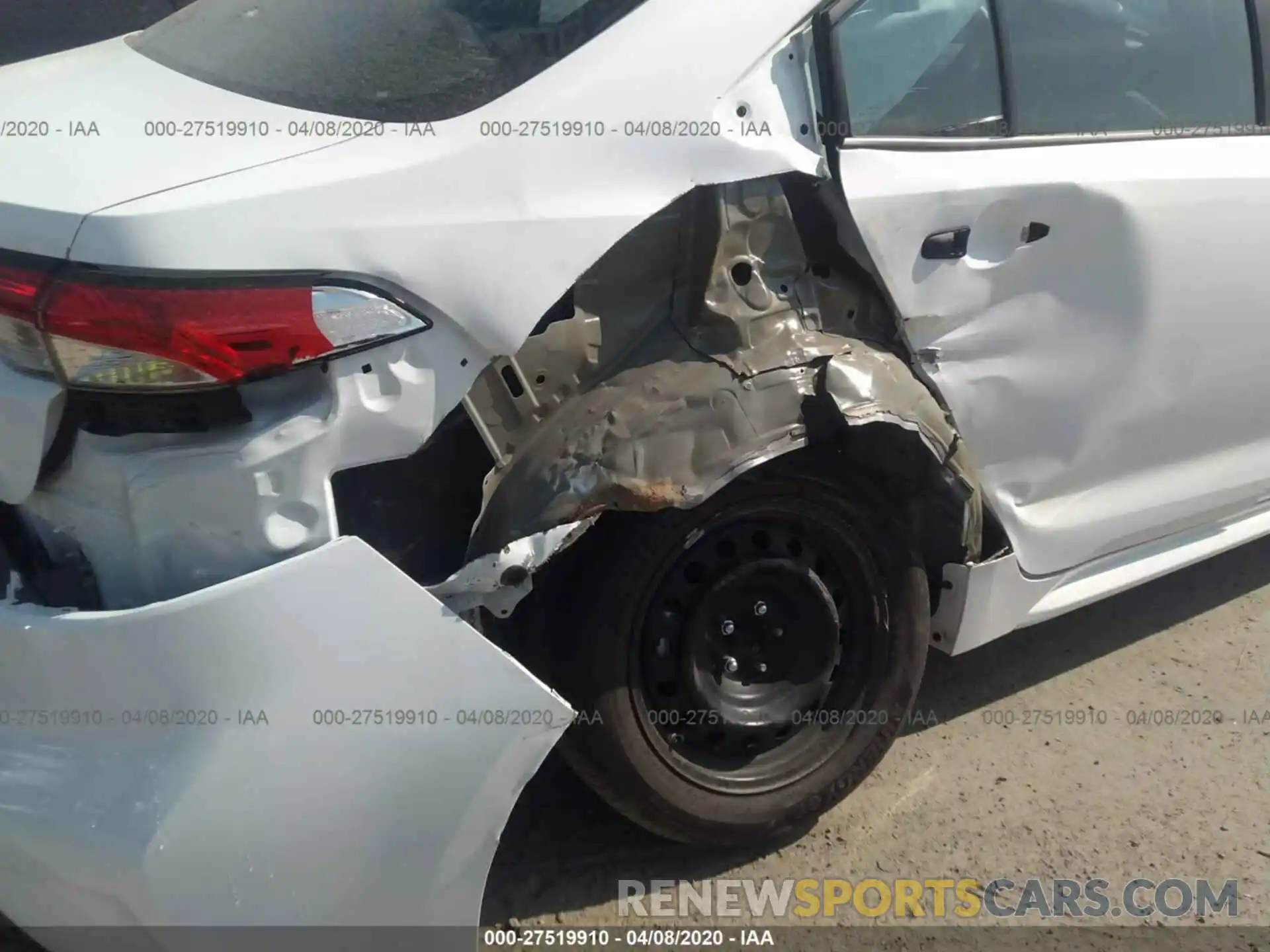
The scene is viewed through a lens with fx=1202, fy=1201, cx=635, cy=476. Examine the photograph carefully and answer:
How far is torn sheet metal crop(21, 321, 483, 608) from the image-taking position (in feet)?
5.48

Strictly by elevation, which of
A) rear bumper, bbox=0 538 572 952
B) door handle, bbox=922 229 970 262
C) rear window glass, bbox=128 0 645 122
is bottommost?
rear bumper, bbox=0 538 572 952

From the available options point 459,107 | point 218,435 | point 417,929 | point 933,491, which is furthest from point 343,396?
point 933,491

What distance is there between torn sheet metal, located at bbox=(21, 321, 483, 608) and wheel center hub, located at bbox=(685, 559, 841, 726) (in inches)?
29.4

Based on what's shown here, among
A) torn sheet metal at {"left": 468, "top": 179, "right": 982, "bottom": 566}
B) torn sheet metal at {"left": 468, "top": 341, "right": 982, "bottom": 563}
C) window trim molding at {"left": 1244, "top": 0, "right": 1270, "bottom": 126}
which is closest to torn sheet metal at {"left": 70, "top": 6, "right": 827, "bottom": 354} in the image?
torn sheet metal at {"left": 468, "top": 179, "right": 982, "bottom": 566}

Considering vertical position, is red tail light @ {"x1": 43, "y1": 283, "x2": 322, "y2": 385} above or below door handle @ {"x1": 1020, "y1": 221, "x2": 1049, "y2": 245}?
above

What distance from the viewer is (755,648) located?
7.70 feet

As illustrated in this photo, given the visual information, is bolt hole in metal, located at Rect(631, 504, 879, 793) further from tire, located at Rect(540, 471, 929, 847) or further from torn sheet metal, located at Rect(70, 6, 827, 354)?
torn sheet metal, located at Rect(70, 6, 827, 354)

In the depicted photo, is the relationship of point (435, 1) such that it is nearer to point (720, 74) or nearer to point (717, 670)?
point (720, 74)

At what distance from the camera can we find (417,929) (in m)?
1.88

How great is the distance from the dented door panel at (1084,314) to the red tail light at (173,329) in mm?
971

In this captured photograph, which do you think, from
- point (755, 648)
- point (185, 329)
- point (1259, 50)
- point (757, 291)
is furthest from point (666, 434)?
point (1259, 50)

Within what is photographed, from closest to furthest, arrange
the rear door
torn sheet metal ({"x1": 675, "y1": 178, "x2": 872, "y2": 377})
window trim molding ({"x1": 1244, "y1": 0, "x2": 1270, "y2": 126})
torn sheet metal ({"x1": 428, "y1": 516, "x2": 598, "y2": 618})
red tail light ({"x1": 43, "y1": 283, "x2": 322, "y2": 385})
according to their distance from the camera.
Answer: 1. red tail light ({"x1": 43, "y1": 283, "x2": 322, "y2": 385})
2. torn sheet metal ({"x1": 428, "y1": 516, "x2": 598, "y2": 618})
3. torn sheet metal ({"x1": 675, "y1": 178, "x2": 872, "y2": 377})
4. the rear door
5. window trim molding ({"x1": 1244, "y1": 0, "x2": 1270, "y2": 126})

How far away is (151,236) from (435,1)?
2.75 feet

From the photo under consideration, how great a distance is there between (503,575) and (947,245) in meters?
1.03
